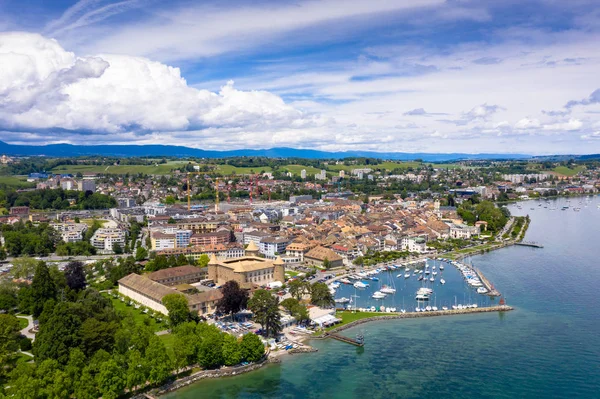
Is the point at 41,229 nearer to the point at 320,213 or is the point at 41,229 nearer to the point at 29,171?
the point at 320,213

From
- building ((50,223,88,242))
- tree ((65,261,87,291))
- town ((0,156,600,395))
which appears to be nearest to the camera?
town ((0,156,600,395))

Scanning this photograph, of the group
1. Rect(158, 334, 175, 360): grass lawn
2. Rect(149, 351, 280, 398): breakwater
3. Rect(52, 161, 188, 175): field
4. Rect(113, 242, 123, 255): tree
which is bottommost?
Rect(113, 242, 123, 255): tree

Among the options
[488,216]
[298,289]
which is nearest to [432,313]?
[298,289]

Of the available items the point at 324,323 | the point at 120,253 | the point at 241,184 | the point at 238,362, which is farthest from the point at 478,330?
the point at 241,184

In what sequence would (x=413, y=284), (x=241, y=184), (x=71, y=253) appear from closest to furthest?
(x=413, y=284)
(x=71, y=253)
(x=241, y=184)

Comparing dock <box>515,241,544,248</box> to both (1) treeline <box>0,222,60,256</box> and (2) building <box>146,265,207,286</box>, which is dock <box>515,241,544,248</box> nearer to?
(2) building <box>146,265,207,286</box>

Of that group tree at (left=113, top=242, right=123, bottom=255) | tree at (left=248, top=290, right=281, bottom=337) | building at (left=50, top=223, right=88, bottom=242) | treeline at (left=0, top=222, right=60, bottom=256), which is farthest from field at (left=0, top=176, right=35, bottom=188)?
tree at (left=248, top=290, right=281, bottom=337)

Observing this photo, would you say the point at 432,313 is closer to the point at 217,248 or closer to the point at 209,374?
the point at 209,374
